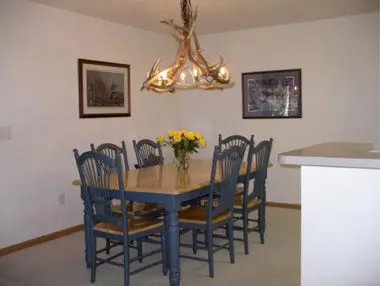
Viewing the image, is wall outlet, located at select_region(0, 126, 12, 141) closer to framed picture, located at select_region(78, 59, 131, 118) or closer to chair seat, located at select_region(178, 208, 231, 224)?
framed picture, located at select_region(78, 59, 131, 118)

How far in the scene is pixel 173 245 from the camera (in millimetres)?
3182

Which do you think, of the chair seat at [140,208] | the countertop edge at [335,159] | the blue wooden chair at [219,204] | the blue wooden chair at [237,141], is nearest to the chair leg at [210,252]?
the blue wooden chair at [219,204]

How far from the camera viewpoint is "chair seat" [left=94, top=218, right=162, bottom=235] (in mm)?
3262

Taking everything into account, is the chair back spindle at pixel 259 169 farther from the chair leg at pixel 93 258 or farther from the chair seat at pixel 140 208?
the chair leg at pixel 93 258

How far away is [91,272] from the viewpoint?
3445 millimetres

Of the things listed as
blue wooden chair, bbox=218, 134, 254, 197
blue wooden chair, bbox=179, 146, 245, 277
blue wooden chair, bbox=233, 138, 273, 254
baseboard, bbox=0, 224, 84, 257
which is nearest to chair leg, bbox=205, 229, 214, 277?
blue wooden chair, bbox=179, 146, 245, 277

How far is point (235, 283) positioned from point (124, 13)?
3197 mm

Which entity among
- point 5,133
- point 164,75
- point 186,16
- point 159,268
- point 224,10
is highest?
point 224,10

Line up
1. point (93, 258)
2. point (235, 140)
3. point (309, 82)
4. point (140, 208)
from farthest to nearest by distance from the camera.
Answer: point (309, 82) → point (235, 140) → point (140, 208) → point (93, 258)

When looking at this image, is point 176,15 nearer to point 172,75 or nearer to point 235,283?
point 172,75

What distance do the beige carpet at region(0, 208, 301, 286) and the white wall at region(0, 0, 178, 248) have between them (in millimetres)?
432

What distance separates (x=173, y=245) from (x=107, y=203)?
1.91ft

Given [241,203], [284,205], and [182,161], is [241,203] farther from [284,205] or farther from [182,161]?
[284,205]

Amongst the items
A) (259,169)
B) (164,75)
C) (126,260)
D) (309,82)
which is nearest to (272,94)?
(309,82)
